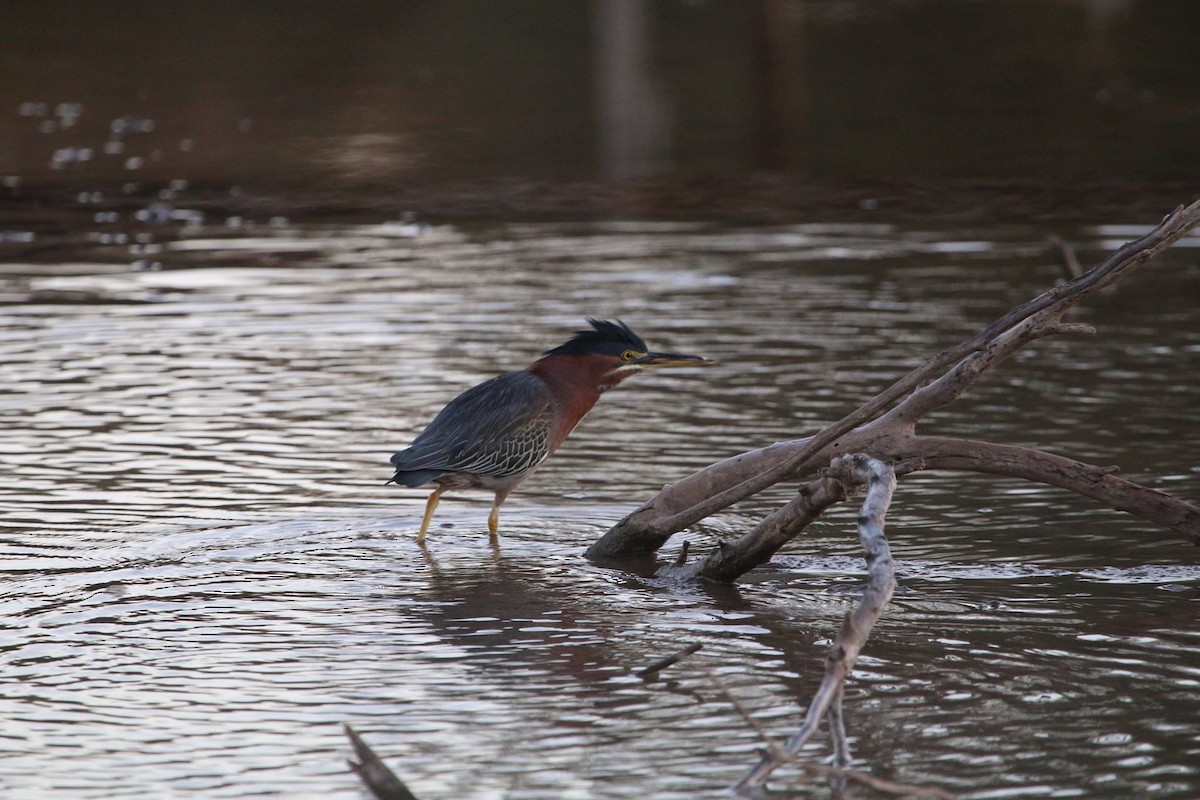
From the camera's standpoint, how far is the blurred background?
18.3 metres

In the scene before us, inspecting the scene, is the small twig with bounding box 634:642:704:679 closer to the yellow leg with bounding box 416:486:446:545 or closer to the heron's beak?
the yellow leg with bounding box 416:486:446:545

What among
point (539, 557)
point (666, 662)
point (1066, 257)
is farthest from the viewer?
point (1066, 257)

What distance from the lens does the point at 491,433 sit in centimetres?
784

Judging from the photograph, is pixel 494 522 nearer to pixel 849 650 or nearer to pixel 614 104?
pixel 849 650

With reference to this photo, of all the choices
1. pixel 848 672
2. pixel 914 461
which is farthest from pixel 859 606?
pixel 914 461

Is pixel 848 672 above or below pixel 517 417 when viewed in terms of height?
below

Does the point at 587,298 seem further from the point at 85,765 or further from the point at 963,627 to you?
the point at 85,765

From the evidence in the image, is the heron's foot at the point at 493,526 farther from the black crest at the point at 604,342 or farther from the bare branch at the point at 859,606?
the bare branch at the point at 859,606

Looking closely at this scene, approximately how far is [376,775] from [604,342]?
3.94 m

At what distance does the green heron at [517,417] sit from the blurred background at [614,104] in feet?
29.0

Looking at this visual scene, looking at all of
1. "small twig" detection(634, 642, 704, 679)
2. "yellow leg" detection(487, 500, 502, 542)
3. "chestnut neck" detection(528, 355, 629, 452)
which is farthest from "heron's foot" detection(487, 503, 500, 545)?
"small twig" detection(634, 642, 704, 679)

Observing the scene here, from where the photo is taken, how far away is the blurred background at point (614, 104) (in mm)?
18266

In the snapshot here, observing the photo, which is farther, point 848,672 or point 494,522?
point 494,522

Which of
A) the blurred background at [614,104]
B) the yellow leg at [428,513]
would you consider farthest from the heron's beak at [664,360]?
the blurred background at [614,104]
